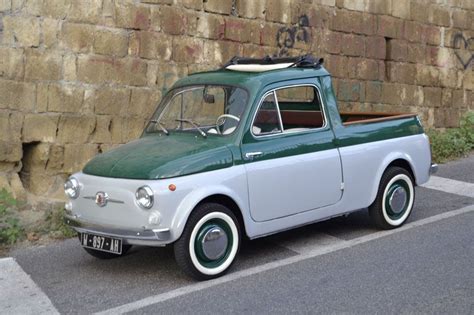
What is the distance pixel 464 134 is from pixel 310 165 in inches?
285

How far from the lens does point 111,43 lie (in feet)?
27.7

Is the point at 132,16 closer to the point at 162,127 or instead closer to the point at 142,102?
the point at 142,102

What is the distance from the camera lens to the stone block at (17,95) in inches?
299

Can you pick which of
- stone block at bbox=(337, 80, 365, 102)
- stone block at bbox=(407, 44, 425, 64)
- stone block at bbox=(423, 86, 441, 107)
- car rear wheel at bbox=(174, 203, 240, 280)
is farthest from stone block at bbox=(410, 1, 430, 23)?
car rear wheel at bbox=(174, 203, 240, 280)

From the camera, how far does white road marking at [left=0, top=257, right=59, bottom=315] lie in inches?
200

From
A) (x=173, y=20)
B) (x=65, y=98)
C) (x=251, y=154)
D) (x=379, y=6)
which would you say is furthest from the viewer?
(x=379, y=6)

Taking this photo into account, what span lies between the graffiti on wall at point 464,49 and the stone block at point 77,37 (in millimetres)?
7938

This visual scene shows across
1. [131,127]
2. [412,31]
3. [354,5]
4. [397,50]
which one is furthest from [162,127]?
[412,31]

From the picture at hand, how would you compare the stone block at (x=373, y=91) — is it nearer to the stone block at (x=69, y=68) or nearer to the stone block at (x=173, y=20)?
the stone block at (x=173, y=20)

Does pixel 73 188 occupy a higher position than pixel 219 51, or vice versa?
pixel 219 51

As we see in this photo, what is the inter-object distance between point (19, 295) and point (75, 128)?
3.13 metres

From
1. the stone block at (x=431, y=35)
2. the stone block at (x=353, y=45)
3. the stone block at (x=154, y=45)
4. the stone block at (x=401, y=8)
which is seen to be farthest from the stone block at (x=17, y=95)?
the stone block at (x=431, y=35)

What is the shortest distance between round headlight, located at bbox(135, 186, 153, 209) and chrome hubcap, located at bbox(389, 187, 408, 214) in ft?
9.32

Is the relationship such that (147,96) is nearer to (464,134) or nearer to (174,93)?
(174,93)
